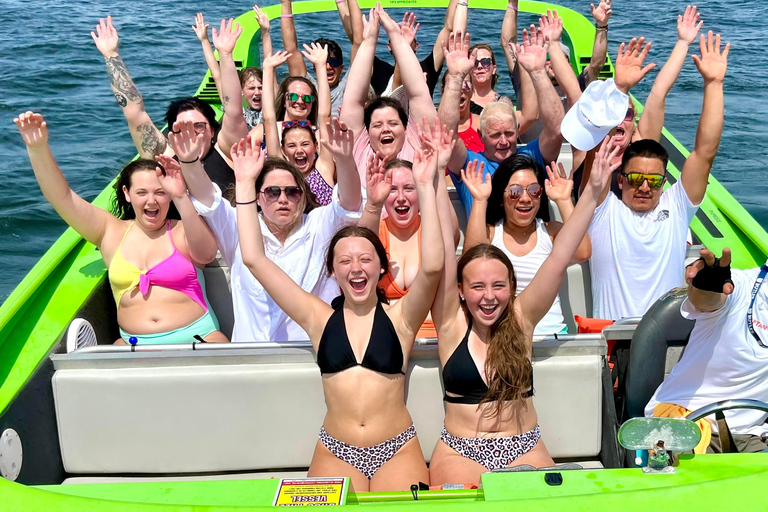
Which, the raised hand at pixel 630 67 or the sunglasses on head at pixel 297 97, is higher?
the raised hand at pixel 630 67

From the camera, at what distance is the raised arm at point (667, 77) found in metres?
3.65

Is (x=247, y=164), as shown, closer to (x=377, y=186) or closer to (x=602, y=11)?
(x=377, y=186)

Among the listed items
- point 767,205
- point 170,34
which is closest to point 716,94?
point 767,205

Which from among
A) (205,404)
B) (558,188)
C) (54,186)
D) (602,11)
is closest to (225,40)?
(54,186)

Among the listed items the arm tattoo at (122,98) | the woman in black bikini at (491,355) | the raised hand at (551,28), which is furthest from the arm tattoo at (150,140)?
the raised hand at (551,28)

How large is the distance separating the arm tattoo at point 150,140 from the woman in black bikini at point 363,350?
110cm

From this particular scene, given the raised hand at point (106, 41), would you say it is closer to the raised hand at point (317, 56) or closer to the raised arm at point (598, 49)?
the raised hand at point (317, 56)

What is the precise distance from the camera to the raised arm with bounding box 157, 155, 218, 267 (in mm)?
2855

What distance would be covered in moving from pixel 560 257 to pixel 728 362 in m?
0.61

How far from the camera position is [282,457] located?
108 inches

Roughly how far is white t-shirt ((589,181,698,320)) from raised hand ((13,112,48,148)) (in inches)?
84.8

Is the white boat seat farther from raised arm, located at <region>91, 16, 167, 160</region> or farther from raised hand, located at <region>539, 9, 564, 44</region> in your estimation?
raised hand, located at <region>539, 9, 564, 44</region>

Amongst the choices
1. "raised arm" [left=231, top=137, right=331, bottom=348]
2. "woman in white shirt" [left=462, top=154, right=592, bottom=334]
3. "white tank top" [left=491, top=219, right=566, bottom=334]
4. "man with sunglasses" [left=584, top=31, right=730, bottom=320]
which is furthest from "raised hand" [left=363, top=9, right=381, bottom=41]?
"raised arm" [left=231, top=137, right=331, bottom=348]

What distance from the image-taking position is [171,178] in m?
2.86
